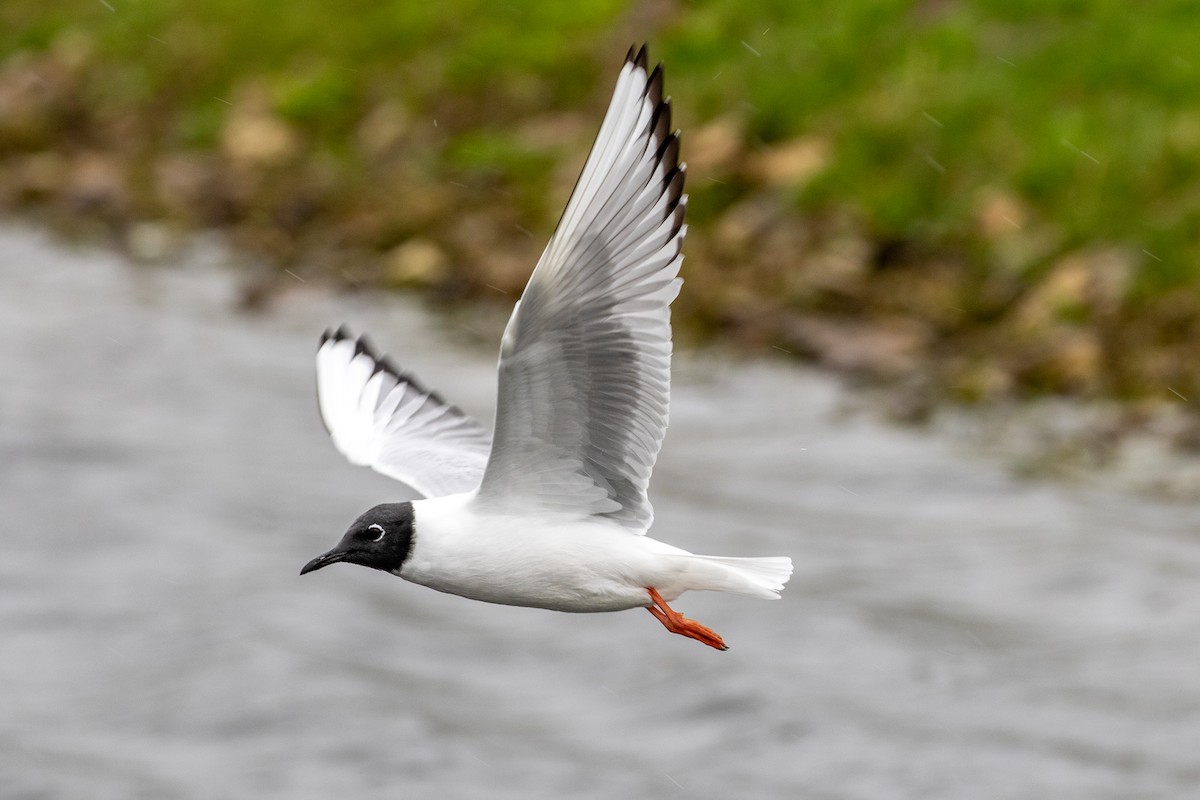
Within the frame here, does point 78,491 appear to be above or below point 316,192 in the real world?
below

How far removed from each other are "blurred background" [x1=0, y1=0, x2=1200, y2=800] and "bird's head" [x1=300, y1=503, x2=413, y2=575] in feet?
14.9

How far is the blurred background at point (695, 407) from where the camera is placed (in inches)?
430

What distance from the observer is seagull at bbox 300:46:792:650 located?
5672 mm

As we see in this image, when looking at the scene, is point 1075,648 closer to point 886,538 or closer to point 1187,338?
point 886,538

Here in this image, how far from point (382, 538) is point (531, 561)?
516 millimetres

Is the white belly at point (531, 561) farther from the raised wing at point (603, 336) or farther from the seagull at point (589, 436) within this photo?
the raised wing at point (603, 336)

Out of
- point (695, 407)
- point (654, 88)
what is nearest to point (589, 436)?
point (654, 88)

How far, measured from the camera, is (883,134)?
17.0 meters

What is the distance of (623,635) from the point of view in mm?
12453

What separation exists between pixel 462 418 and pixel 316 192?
12682mm

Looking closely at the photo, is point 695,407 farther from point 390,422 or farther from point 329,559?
point 329,559

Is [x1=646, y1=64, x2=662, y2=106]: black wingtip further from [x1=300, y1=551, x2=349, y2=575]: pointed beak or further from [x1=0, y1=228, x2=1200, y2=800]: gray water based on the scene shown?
[x1=0, y1=228, x2=1200, y2=800]: gray water

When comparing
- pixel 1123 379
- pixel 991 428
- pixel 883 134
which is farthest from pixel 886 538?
pixel 883 134

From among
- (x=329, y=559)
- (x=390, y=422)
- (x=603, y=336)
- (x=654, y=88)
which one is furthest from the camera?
(x=390, y=422)
